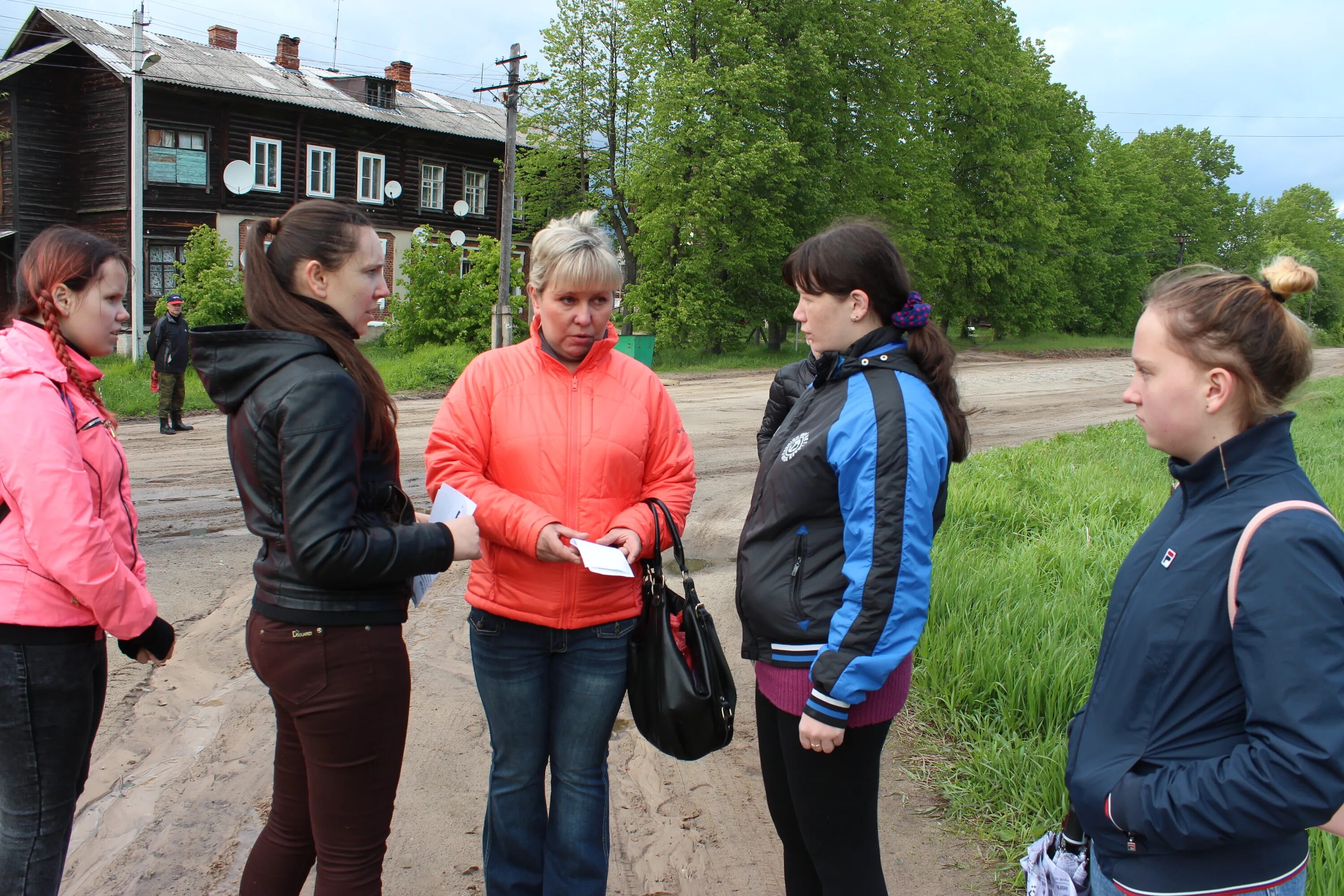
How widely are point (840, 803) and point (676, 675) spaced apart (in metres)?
0.54

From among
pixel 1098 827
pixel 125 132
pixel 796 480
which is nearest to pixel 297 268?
pixel 796 480

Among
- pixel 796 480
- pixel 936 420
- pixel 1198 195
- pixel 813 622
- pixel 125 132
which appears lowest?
pixel 813 622

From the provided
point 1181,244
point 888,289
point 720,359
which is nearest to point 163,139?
point 720,359

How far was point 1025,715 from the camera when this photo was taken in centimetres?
380

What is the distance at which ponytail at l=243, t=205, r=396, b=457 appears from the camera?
2152 millimetres

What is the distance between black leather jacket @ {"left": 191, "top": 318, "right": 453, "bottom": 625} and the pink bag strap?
1.58 metres

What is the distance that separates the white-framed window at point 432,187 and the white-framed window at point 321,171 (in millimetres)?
3307

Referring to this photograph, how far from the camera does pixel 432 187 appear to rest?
1346 inches

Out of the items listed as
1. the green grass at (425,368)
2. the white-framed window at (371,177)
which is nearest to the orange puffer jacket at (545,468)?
the green grass at (425,368)

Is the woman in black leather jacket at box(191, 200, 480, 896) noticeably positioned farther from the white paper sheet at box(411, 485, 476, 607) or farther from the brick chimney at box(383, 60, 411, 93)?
the brick chimney at box(383, 60, 411, 93)

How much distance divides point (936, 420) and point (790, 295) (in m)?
26.5

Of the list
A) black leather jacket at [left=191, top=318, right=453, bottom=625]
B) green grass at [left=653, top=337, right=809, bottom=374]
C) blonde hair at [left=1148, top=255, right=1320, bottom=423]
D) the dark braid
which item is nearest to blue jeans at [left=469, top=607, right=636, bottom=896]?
black leather jacket at [left=191, top=318, right=453, bottom=625]

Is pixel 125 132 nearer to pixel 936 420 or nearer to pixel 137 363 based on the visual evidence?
pixel 137 363

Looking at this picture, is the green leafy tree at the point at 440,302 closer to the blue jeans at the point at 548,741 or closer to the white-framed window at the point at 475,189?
the white-framed window at the point at 475,189
